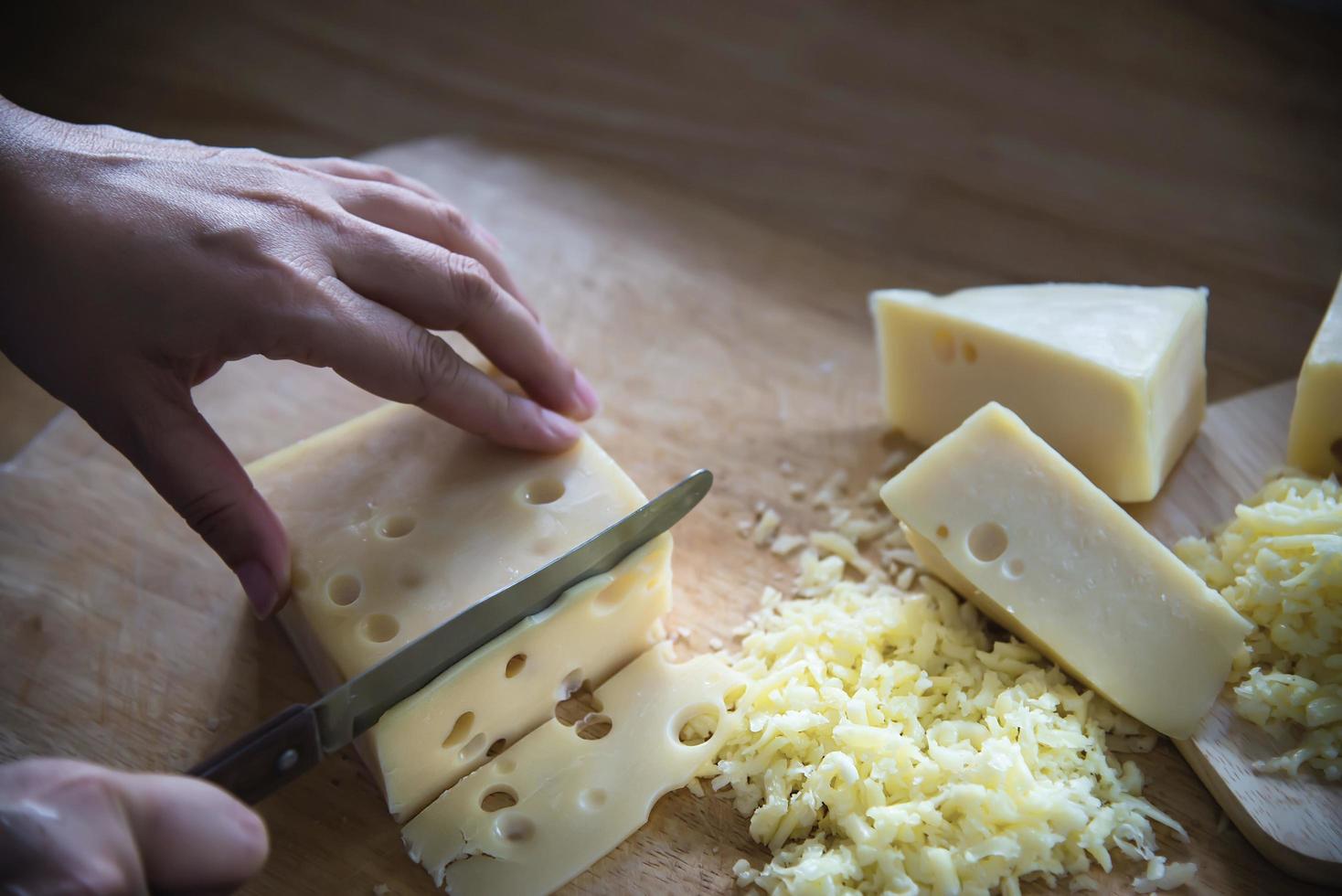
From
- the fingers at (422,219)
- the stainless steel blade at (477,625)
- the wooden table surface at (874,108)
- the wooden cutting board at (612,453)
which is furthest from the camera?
the wooden table surface at (874,108)

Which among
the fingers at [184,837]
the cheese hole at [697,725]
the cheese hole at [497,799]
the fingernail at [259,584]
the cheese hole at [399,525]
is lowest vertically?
the cheese hole at [497,799]

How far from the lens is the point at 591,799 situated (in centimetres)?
170

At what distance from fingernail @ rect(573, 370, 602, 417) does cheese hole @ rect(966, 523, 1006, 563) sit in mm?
734

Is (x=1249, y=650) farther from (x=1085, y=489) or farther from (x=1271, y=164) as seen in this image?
(x=1271, y=164)

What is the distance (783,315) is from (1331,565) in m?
1.22

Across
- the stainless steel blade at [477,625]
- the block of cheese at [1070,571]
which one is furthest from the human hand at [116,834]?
the block of cheese at [1070,571]

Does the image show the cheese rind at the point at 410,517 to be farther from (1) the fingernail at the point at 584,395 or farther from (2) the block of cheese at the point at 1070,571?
(2) the block of cheese at the point at 1070,571

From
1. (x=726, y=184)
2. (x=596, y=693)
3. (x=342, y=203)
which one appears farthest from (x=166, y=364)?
(x=726, y=184)

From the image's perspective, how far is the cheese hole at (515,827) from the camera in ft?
5.45

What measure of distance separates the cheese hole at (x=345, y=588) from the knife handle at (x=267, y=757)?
0.99 feet

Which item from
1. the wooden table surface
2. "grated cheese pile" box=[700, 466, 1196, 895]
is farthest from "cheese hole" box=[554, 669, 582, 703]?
the wooden table surface

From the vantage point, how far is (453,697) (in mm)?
1621

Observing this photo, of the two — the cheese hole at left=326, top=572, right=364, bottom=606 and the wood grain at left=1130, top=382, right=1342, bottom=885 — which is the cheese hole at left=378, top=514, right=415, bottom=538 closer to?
the cheese hole at left=326, top=572, right=364, bottom=606

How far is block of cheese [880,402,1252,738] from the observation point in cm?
171
